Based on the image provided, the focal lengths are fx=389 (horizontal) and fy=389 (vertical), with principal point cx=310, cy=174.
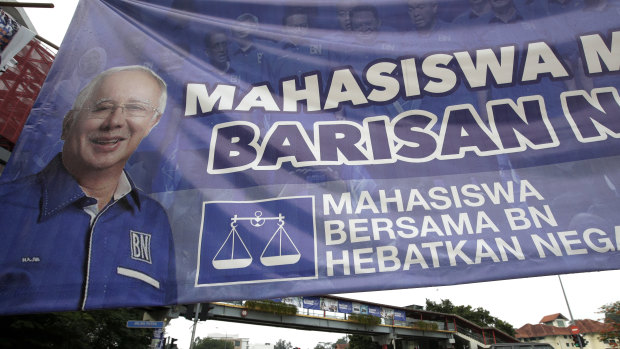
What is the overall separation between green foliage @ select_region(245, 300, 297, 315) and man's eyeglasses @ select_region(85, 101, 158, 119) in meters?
26.5

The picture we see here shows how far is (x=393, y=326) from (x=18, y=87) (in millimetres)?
37072

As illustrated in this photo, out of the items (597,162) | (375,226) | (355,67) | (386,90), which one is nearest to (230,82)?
(355,67)

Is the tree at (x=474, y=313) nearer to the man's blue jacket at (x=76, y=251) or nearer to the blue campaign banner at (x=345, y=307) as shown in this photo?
the blue campaign banner at (x=345, y=307)

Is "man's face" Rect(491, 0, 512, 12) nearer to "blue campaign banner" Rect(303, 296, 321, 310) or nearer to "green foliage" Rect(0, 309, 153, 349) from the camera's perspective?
"green foliage" Rect(0, 309, 153, 349)

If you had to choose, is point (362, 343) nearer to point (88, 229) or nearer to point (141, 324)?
point (141, 324)

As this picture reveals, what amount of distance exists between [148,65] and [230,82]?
622 mm

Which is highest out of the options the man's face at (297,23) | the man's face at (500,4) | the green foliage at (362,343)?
the green foliage at (362,343)

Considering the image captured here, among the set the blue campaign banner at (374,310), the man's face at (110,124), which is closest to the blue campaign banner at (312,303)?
the blue campaign banner at (374,310)

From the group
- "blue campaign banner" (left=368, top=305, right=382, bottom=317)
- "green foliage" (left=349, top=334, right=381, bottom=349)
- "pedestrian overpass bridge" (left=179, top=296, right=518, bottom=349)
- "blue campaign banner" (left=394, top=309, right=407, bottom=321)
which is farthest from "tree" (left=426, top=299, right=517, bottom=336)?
"blue campaign banner" (left=368, top=305, right=382, bottom=317)

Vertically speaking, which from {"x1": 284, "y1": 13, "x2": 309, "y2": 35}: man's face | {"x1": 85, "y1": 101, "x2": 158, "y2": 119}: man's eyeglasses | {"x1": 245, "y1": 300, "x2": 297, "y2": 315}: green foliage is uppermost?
{"x1": 245, "y1": 300, "x2": 297, "y2": 315}: green foliage

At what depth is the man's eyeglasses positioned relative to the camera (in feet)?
8.39

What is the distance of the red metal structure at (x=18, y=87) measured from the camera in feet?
27.9

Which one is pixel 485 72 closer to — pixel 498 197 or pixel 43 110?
pixel 498 197

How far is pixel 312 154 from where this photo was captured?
2486 millimetres
